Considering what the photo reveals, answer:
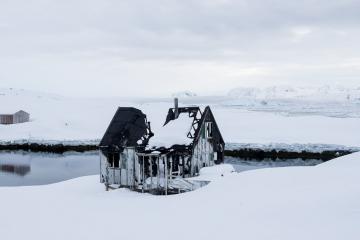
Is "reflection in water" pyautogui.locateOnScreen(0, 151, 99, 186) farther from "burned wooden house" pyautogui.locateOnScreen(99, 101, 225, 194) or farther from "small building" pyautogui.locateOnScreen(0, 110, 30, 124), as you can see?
"small building" pyautogui.locateOnScreen(0, 110, 30, 124)

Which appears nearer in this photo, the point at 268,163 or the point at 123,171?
the point at 123,171

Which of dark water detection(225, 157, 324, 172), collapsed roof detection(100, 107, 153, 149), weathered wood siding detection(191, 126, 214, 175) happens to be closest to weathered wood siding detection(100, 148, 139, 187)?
collapsed roof detection(100, 107, 153, 149)

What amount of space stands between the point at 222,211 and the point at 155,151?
36.7 ft

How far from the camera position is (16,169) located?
45.5 metres

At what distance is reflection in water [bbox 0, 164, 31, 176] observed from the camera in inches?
1707

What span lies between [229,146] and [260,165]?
11.2m

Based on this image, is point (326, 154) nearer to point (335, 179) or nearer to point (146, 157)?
point (146, 157)

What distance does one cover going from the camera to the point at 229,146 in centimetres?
5941

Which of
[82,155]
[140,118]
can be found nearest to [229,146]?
[82,155]

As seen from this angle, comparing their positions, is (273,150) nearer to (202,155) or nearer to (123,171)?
(202,155)

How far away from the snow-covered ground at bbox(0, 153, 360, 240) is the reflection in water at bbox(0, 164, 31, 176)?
18.6 metres

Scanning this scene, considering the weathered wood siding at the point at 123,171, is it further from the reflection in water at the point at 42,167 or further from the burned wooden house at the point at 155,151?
the reflection in water at the point at 42,167

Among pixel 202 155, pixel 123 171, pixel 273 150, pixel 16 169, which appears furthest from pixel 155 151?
pixel 273 150

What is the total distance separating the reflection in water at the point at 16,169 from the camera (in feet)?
142
